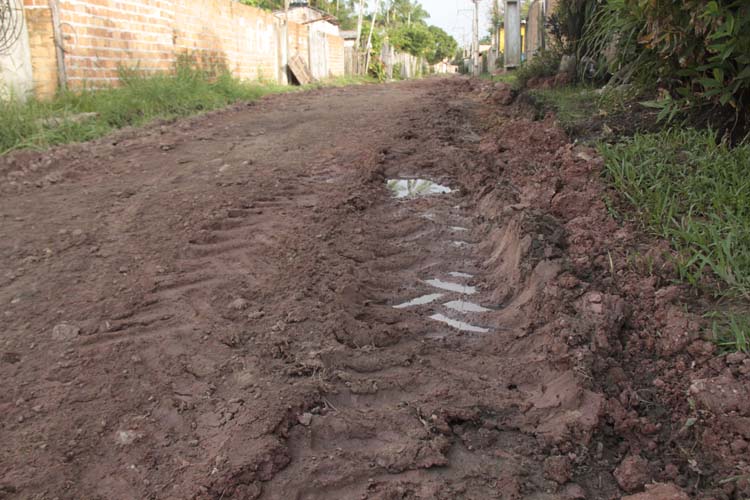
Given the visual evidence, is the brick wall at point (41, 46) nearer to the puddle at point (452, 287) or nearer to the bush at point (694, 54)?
the puddle at point (452, 287)

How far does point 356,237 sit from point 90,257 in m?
1.50

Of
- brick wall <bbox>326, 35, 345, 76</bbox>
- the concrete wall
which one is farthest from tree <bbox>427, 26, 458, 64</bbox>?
the concrete wall

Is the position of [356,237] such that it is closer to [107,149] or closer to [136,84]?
[107,149]

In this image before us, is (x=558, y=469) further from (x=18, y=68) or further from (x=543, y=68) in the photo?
(x=543, y=68)

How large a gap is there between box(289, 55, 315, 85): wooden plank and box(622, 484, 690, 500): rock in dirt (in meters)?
17.1

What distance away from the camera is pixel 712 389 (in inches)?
80.3

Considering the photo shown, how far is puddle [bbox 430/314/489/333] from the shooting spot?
2.75 meters

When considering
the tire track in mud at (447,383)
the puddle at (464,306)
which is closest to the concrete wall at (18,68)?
the tire track in mud at (447,383)

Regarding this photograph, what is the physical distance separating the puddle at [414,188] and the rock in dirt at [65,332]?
106 inches

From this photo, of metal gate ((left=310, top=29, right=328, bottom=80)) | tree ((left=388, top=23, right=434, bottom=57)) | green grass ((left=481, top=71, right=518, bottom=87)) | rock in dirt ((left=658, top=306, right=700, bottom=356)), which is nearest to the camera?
rock in dirt ((left=658, top=306, right=700, bottom=356))

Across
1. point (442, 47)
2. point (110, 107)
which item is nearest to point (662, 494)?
point (110, 107)

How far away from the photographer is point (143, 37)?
32.3 feet

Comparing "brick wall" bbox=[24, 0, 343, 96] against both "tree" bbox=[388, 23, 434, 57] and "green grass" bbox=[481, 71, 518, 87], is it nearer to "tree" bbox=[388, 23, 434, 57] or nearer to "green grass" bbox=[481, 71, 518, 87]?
"green grass" bbox=[481, 71, 518, 87]

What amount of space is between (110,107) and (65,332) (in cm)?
578
